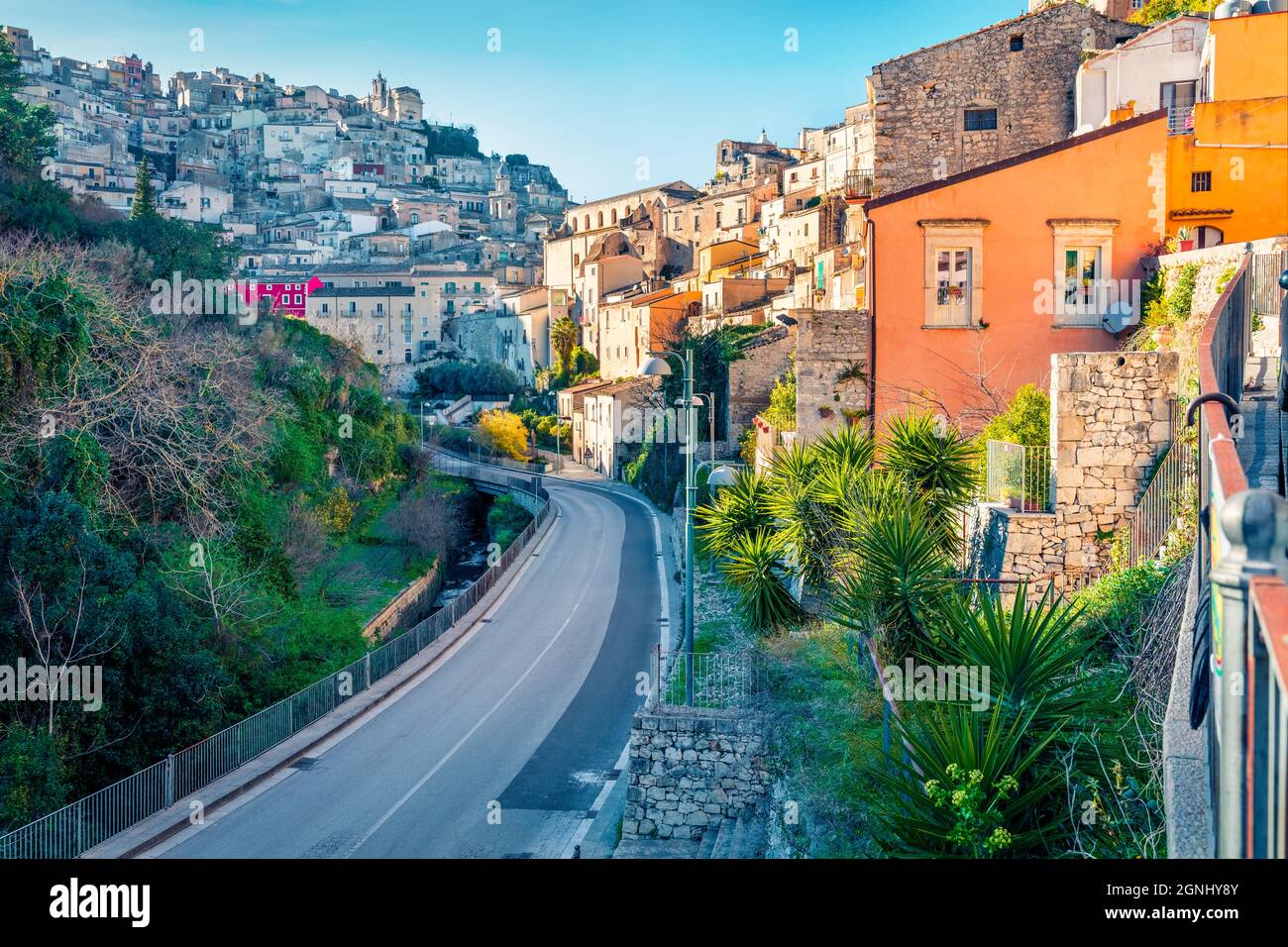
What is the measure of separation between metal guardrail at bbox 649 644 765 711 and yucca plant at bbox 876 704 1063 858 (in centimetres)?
720

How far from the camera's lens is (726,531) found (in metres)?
17.4

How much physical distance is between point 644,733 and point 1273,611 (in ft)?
41.1

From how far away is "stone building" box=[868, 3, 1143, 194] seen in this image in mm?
23688

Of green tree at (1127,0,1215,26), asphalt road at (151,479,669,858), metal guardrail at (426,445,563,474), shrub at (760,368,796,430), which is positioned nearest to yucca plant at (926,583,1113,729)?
asphalt road at (151,479,669,858)

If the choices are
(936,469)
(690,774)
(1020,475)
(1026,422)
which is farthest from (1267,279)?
(690,774)

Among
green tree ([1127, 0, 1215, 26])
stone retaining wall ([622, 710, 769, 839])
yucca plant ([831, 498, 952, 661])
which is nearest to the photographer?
yucca plant ([831, 498, 952, 661])

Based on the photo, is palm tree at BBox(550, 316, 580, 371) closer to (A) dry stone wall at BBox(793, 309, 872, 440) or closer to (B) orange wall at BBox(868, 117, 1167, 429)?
(A) dry stone wall at BBox(793, 309, 872, 440)

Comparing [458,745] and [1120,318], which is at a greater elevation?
[1120,318]

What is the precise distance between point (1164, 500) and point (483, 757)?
11.3 metres

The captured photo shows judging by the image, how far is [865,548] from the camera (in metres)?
11.1

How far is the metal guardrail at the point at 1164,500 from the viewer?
35.7 feet

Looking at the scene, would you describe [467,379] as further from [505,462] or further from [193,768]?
[193,768]
